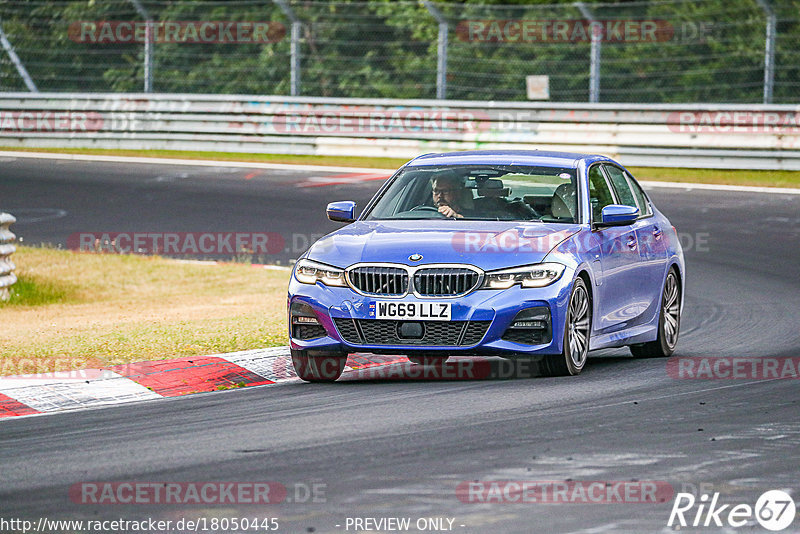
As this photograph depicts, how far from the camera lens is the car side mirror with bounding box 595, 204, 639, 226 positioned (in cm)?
1032

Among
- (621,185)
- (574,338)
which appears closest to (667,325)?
(621,185)

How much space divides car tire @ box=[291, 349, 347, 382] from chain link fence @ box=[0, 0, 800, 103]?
52.5 ft

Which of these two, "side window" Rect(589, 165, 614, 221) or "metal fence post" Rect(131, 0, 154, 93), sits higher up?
"metal fence post" Rect(131, 0, 154, 93)

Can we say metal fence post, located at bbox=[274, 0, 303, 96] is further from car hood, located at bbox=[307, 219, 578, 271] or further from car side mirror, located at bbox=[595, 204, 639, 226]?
car side mirror, located at bbox=[595, 204, 639, 226]

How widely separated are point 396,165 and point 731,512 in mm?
21660

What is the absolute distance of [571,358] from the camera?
32.3 feet

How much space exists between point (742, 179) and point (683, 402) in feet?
52.8

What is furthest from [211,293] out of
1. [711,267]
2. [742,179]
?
[742,179]

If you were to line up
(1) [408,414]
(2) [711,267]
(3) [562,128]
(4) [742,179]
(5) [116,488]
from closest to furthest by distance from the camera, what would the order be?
(5) [116,488]
(1) [408,414]
(2) [711,267]
(4) [742,179]
(3) [562,128]

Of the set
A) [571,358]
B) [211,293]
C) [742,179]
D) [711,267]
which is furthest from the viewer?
[742,179]

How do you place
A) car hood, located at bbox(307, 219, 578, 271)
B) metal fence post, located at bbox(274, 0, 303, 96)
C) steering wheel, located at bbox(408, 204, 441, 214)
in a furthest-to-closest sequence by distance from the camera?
metal fence post, located at bbox(274, 0, 303, 96) < steering wheel, located at bbox(408, 204, 441, 214) < car hood, located at bbox(307, 219, 578, 271)

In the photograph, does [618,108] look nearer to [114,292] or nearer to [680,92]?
[680,92]
